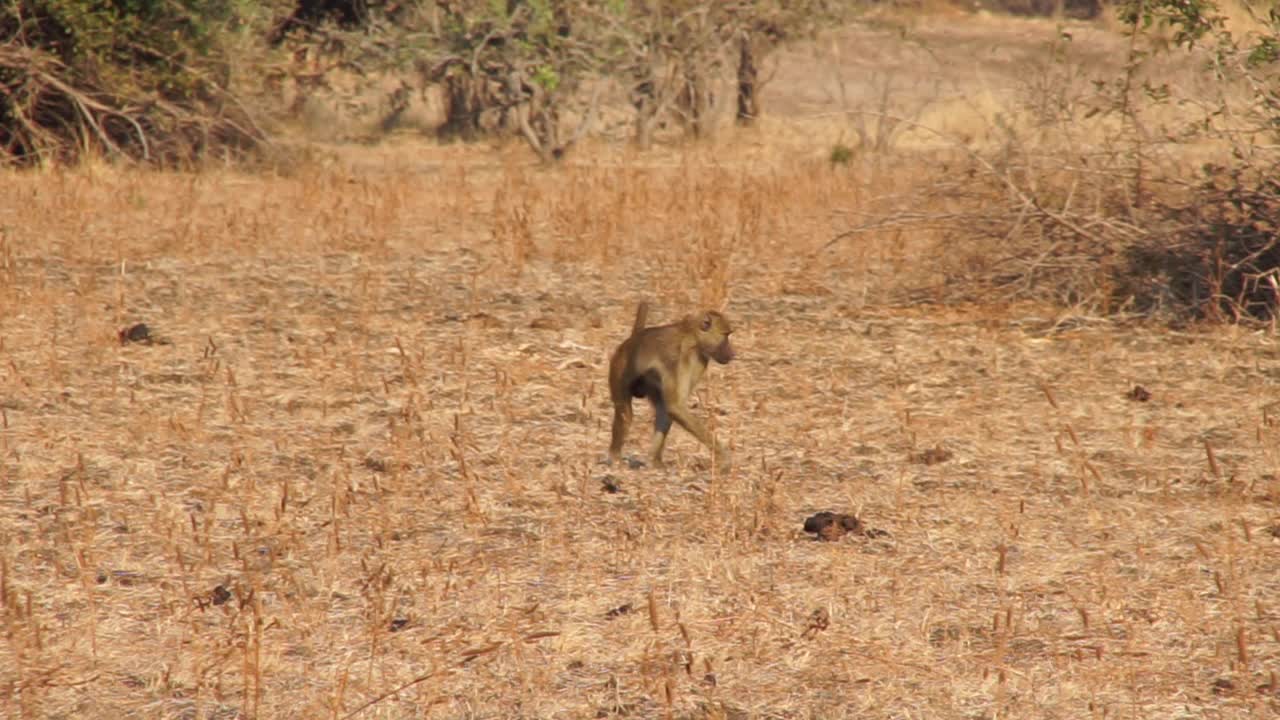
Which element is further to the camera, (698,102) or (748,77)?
(748,77)

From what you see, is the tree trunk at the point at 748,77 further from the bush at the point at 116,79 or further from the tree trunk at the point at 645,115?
the bush at the point at 116,79

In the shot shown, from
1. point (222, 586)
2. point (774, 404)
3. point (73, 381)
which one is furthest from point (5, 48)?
point (222, 586)

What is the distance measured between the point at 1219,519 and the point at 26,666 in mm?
3954

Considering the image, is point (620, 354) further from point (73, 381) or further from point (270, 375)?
point (73, 381)

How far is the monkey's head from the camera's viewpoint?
6.00 metres

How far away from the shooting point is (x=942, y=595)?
4.83m

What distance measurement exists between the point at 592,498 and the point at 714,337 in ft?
2.57

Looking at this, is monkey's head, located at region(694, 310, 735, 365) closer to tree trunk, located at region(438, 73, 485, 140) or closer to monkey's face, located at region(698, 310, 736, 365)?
monkey's face, located at region(698, 310, 736, 365)

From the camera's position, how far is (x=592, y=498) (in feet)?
19.0

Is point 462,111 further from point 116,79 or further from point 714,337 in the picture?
point 714,337

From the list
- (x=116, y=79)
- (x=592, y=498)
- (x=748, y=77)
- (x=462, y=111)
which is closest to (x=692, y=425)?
(x=592, y=498)

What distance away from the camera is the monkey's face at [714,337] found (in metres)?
6.00

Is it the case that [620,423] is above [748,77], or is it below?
above

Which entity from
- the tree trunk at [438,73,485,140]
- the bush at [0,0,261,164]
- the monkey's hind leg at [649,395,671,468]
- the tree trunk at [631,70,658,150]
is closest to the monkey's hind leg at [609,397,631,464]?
the monkey's hind leg at [649,395,671,468]
